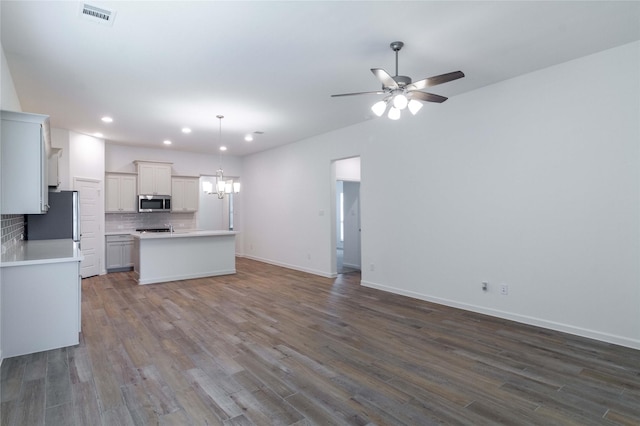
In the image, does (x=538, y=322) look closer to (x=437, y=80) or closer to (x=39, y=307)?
(x=437, y=80)

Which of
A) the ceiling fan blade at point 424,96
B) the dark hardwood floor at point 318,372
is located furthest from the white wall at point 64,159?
the ceiling fan blade at point 424,96

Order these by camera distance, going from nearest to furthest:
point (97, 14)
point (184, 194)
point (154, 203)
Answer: point (97, 14) < point (154, 203) < point (184, 194)

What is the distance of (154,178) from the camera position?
8.02 meters

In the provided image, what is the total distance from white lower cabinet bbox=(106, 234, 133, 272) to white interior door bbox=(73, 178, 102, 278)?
0.91 ft

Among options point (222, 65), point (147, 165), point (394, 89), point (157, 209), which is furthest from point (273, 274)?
point (394, 89)

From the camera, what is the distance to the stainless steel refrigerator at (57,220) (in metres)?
5.40

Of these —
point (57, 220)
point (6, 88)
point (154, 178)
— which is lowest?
point (57, 220)

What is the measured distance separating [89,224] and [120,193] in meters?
1.10

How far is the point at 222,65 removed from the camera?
3609mm

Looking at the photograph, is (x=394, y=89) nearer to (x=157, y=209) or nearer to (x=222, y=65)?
(x=222, y=65)

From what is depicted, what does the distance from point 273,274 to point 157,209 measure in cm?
323

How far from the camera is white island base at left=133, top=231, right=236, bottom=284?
6172 millimetres

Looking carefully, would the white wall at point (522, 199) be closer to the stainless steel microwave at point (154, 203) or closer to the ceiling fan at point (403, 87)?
the ceiling fan at point (403, 87)

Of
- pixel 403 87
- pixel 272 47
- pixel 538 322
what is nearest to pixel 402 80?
pixel 403 87
